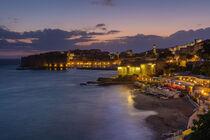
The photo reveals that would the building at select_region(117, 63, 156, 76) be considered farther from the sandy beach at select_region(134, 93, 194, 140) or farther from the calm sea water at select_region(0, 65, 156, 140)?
the calm sea water at select_region(0, 65, 156, 140)

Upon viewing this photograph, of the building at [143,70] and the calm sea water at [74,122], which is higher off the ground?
the building at [143,70]

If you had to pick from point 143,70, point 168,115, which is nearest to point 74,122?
point 168,115

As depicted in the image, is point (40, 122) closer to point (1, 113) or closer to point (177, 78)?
point (1, 113)

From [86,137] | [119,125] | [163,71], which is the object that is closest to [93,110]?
[119,125]

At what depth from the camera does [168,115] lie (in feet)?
40.7

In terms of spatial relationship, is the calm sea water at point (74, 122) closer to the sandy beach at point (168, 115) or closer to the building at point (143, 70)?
the sandy beach at point (168, 115)

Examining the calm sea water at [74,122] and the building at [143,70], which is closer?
the calm sea water at [74,122]

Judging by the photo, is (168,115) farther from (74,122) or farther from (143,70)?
(143,70)

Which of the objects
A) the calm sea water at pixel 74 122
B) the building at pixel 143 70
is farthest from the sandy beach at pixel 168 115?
the building at pixel 143 70

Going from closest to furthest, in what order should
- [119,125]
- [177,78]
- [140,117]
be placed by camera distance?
[119,125], [140,117], [177,78]

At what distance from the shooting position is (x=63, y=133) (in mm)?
10727

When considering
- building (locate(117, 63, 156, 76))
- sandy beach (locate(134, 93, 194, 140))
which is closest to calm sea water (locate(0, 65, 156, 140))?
sandy beach (locate(134, 93, 194, 140))

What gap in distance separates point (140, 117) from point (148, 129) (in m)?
2.31

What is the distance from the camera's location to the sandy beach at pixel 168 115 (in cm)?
1015
